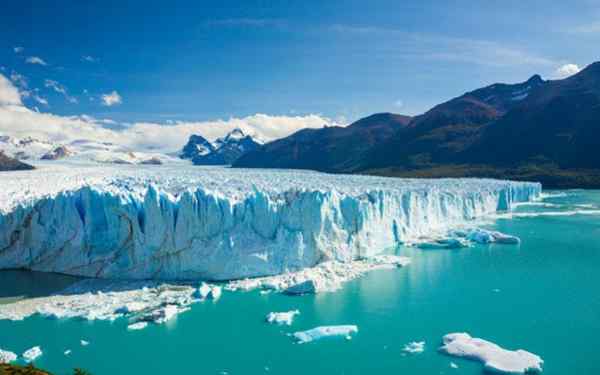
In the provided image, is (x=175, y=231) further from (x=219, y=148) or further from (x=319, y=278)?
(x=219, y=148)

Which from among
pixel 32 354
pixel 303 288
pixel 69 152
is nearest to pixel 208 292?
pixel 303 288

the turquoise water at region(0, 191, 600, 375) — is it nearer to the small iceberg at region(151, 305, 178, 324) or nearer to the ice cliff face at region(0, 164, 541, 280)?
the small iceberg at region(151, 305, 178, 324)

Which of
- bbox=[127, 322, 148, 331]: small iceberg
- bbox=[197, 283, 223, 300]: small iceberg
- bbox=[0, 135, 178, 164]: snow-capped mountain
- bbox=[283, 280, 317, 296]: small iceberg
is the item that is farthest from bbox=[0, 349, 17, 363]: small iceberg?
bbox=[0, 135, 178, 164]: snow-capped mountain

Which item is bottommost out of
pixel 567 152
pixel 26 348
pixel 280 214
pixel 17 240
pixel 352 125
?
pixel 26 348

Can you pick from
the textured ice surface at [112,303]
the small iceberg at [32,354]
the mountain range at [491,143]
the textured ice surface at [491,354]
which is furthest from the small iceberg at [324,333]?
the mountain range at [491,143]

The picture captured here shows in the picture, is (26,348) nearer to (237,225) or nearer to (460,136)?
(237,225)

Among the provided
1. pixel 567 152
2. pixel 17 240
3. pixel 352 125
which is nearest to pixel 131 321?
pixel 17 240

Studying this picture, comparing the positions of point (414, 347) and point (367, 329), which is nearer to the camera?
point (414, 347)
